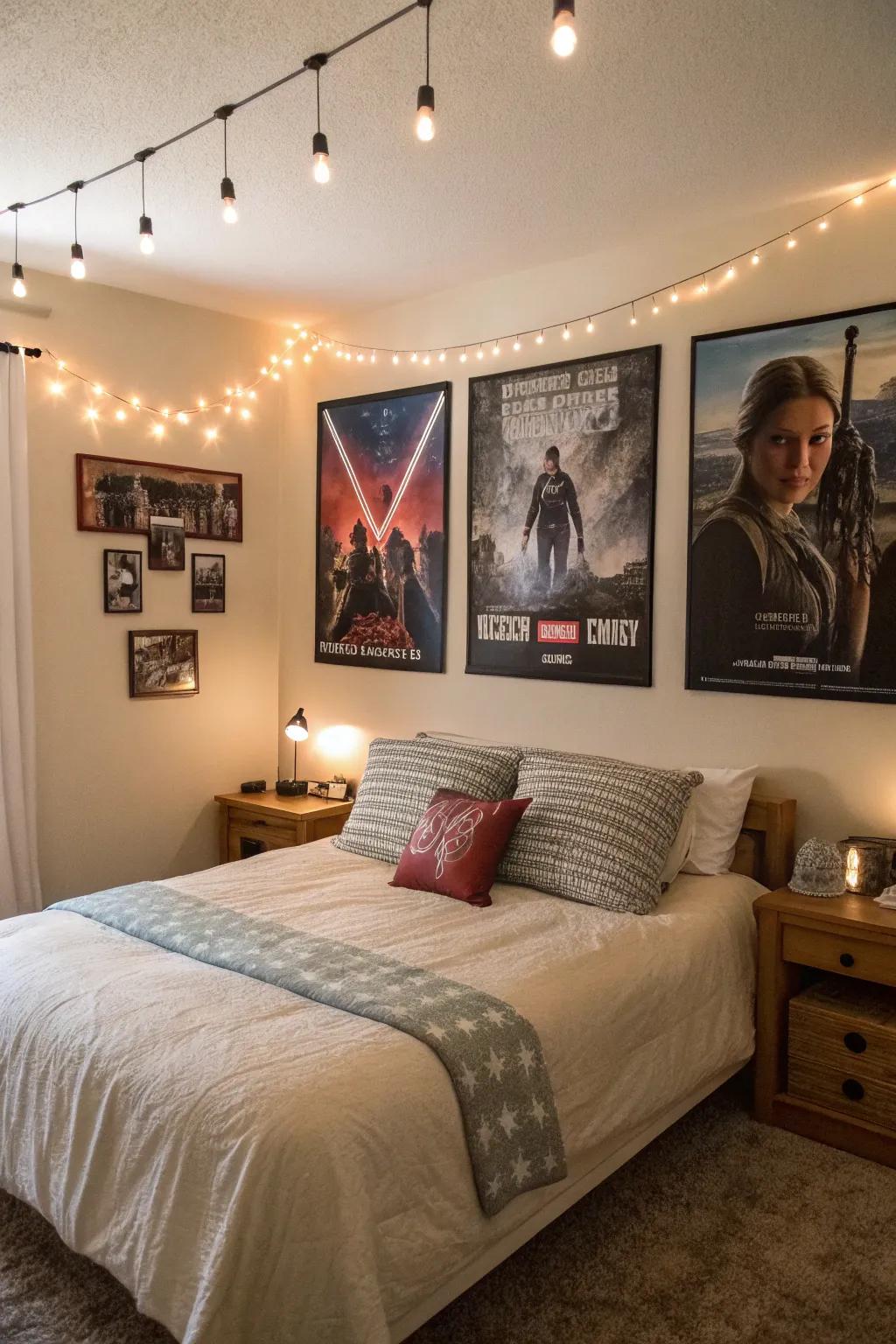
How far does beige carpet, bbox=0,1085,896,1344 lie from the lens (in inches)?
82.0

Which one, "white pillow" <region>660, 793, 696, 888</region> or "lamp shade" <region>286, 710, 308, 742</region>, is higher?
"lamp shade" <region>286, 710, 308, 742</region>

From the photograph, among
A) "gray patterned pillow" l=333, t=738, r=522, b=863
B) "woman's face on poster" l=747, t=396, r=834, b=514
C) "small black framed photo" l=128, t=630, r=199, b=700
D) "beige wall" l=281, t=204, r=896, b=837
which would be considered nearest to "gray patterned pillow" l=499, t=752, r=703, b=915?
"gray patterned pillow" l=333, t=738, r=522, b=863

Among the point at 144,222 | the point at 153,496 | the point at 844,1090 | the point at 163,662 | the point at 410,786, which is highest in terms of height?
the point at 144,222

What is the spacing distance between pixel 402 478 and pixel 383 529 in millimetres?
241

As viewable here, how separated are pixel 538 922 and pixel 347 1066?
3.20 ft

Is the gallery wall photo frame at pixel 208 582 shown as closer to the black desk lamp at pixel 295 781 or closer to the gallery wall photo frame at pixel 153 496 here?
the gallery wall photo frame at pixel 153 496

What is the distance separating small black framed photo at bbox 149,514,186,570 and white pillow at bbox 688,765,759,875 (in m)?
2.36

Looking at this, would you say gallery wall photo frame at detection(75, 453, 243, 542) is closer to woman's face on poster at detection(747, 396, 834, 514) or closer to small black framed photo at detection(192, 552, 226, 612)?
small black framed photo at detection(192, 552, 226, 612)

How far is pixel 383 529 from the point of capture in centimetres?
437

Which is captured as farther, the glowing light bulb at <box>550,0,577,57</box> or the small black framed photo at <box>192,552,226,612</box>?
the small black framed photo at <box>192,552,226,612</box>

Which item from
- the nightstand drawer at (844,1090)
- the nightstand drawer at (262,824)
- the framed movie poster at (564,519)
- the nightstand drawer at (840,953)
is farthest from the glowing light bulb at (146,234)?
the nightstand drawer at (844,1090)

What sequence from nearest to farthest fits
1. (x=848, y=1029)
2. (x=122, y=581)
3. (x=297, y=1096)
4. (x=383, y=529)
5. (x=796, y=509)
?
(x=297, y=1096)
(x=848, y=1029)
(x=796, y=509)
(x=122, y=581)
(x=383, y=529)

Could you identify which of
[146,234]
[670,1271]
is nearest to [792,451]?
[146,234]

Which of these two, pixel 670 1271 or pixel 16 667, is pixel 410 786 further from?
pixel 670 1271
